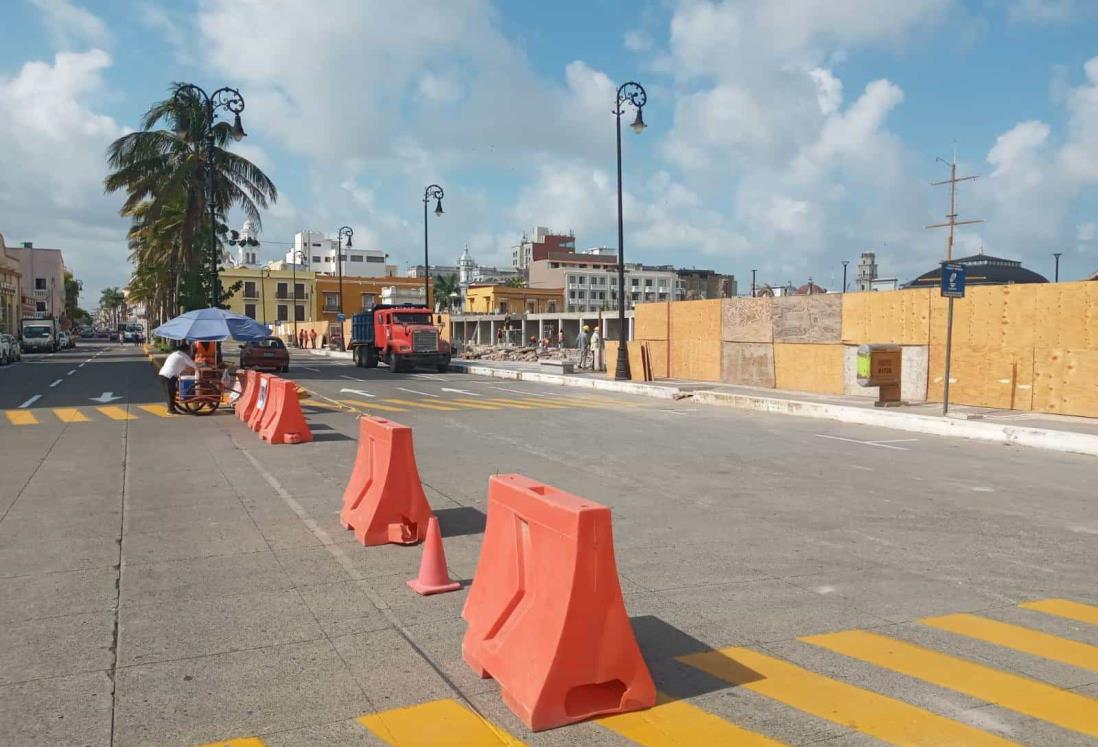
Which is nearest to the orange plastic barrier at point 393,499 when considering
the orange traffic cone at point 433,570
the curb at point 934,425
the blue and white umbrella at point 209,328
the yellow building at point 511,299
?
the orange traffic cone at point 433,570

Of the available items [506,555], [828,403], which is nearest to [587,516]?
[506,555]

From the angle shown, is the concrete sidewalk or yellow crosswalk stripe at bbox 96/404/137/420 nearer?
the concrete sidewalk

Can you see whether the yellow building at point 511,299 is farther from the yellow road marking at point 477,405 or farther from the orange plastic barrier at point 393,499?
the orange plastic barrier at point 393,499

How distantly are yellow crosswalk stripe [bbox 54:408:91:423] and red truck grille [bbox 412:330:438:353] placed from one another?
Answer: 17779 mm

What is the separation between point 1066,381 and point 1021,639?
13.5 m

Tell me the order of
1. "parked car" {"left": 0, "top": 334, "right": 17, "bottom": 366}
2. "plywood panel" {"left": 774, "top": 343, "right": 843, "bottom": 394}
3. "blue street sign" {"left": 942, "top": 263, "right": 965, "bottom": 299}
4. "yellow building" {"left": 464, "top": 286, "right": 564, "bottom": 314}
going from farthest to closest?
"yellow building" {"left": 464, "top": 286, "right": 564, "bottom": 314}, "parked car" {"left": 0, "top": 334, "right": 17, "bottom": 366}, "plywood panel" {"left": 774, "top": 343, "right": 843, "bottom": 394}, "blue street sign" {"left": 942, "top": 263, "right": 965, "bottom": 299}

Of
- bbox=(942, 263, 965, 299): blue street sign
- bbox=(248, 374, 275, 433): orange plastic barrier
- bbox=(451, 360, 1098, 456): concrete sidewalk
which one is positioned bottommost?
bbox=(451, 360, 1098, 456): concrete sidewalk

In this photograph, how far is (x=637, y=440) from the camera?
566 inches

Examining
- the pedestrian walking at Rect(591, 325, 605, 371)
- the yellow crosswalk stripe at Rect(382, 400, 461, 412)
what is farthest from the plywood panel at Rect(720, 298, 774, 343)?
the pedestrian walking at Rect(591, 325, 605, 371)

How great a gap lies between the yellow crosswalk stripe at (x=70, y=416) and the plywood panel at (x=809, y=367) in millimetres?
17016

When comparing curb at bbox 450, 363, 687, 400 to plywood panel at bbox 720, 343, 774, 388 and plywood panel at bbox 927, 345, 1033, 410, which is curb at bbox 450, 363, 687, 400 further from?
plywood panel at bbox 927, 345, 1033, 410

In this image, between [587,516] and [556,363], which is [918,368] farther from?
[556,363]

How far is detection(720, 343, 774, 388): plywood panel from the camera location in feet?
80.1

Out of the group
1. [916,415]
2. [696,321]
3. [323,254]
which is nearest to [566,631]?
[916,415]
